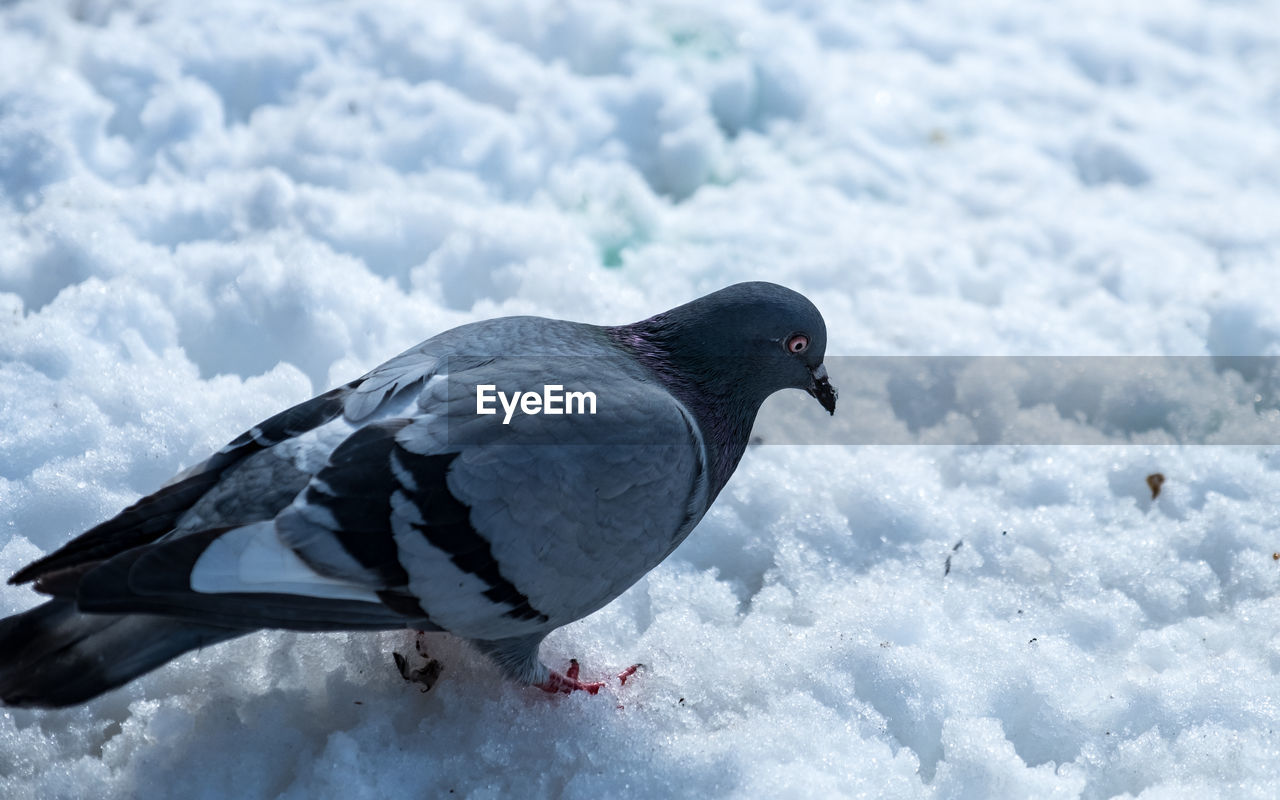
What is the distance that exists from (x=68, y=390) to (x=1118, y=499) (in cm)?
357

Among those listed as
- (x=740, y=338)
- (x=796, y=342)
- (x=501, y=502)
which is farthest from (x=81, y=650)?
(x=796, y=342)

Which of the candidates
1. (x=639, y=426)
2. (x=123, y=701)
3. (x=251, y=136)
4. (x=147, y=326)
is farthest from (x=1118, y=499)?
(x=251, y=136)

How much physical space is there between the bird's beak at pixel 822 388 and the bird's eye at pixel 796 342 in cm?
12

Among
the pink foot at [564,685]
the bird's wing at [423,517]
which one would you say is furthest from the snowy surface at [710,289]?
the bird's wing at [423,517]

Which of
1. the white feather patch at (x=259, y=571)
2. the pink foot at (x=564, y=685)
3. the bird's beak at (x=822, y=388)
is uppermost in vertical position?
the white feather patch at (x=259, y=571)

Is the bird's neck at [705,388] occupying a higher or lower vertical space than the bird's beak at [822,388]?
higher

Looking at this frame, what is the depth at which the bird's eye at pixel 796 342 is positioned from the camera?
302 cm

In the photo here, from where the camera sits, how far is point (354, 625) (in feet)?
7.70

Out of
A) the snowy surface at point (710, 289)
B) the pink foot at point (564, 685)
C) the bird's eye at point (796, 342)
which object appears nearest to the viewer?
the snowy surface at point (710, 289)

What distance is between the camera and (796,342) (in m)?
3.03

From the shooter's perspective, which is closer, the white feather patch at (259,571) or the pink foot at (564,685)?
the white feather patch at (259,571)

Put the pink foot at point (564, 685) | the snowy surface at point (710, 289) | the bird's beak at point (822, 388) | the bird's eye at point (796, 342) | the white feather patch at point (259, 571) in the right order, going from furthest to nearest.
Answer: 1. the bird's beak at point (822, 388)
2. the bird's eye at point (796, 342)
3. the pink foot at point (564, 685)
4. the snowy surface at point (710, 289)
5. the white feather patch at point (259, 571)

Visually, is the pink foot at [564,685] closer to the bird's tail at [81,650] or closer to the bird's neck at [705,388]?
the bird's neck at [705,388]

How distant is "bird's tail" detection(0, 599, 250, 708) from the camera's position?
2.30m
